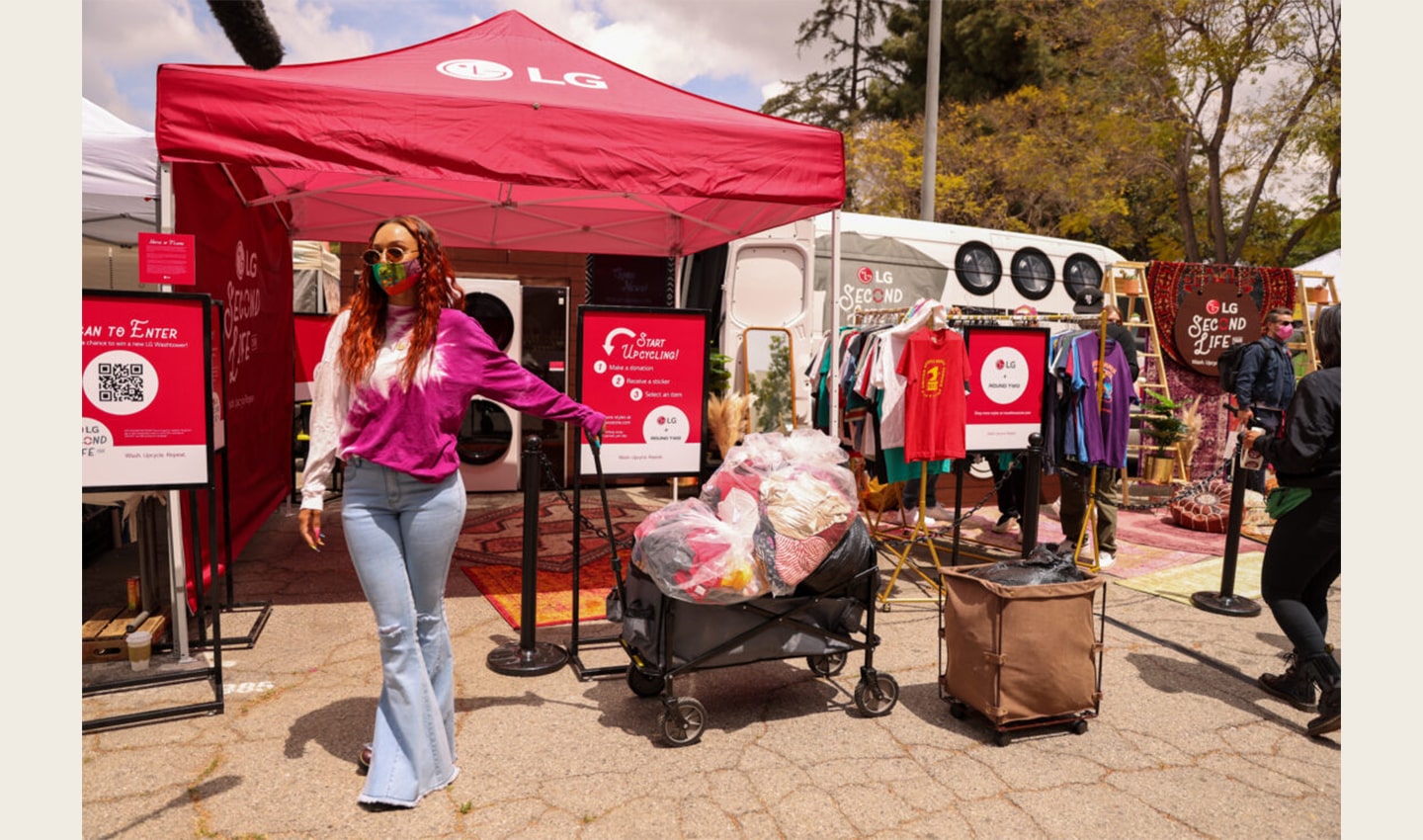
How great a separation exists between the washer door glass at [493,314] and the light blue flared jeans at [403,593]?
A: 558 cm

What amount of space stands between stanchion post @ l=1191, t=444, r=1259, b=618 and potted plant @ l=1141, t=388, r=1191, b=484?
11.8 ft


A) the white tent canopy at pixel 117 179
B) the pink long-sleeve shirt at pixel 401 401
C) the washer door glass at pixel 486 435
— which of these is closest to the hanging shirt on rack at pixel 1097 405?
the pink long-sleeve shirt at pixel 401 401

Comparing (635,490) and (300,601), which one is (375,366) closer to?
(300,601)

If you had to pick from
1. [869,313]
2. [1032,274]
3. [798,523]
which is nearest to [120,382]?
[798,523]

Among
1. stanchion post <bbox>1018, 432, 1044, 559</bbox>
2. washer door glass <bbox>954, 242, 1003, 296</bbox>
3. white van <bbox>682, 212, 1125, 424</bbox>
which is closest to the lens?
stanchion post <bbox>1018, 432, 1044, 559</bbox>

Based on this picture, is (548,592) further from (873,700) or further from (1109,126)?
(1109,126)

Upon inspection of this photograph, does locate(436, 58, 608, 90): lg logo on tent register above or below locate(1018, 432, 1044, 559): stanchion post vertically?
above

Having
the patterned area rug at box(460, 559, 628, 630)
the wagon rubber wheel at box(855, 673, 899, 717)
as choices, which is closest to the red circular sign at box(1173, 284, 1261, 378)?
the patterned area rug at box(460, 559, 628, 630)

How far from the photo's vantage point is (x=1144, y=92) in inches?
658

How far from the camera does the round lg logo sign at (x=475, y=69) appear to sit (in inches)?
176

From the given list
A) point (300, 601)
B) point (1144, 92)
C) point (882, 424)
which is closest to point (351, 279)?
point (300, 601)

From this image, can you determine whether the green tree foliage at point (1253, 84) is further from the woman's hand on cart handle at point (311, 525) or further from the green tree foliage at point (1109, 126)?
the woman's hand on cart handle at point (311, 525)

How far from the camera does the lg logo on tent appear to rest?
4.48 metres

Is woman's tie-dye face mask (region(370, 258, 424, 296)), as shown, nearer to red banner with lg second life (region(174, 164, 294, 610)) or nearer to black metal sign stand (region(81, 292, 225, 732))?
black metal sign stand (region(81, 292, 225, 732))
